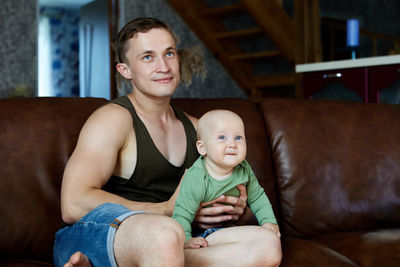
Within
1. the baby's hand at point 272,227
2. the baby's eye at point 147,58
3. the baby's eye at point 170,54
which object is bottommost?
the baby's hand at point 272,227

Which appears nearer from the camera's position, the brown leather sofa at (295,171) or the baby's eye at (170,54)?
the brown leather sofa at (295,171)

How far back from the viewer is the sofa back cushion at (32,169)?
1.55 m

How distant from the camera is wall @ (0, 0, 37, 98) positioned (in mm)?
4609

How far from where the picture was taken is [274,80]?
202 inches

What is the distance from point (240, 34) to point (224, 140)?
12.4 feet

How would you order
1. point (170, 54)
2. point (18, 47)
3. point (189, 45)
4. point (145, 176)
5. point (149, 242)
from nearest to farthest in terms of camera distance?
point (149, 242) → point (145, 176) → point (170, 54) → point (18, 47) → point (189, 45)

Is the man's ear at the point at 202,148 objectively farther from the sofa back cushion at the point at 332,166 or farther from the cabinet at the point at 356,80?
the cabinet at the point at 356,80

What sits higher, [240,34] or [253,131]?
[240,34]

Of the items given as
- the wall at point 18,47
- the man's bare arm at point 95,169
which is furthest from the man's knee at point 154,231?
the wall at point 18,47

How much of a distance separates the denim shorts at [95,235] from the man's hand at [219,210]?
0.28m

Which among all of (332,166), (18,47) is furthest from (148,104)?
(18,47)

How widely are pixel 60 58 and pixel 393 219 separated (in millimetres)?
6380

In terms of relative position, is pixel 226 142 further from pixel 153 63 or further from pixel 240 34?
pixel 240 34

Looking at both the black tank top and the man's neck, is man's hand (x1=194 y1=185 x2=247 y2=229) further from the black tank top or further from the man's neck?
the man's neck
